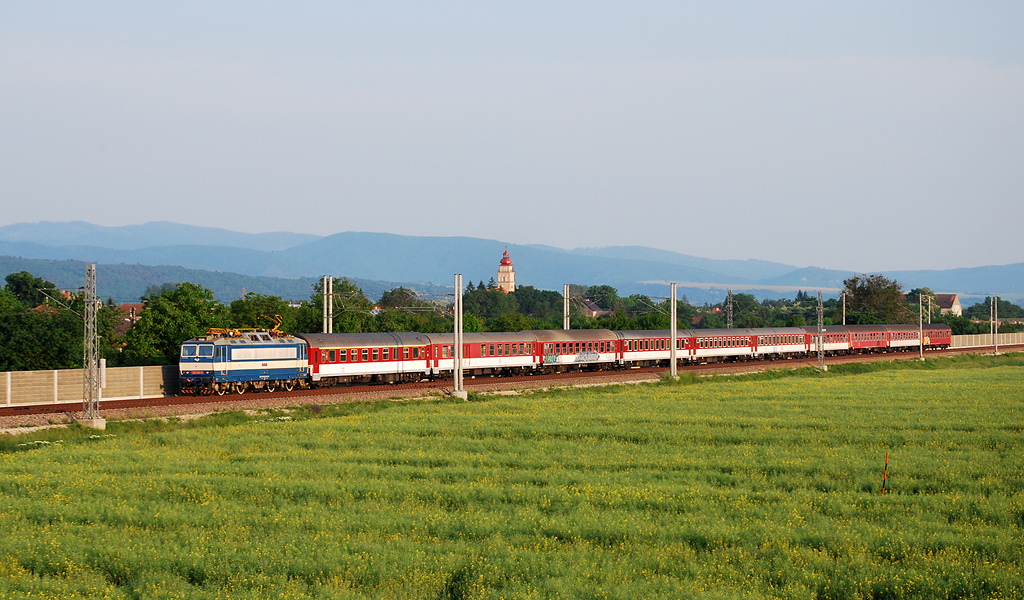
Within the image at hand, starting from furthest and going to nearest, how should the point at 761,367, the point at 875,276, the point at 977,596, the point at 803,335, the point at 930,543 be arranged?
the point at 875,276 → the point at 803,335 → the point at 761,367 → the point at 930,543 → the point at 977,596

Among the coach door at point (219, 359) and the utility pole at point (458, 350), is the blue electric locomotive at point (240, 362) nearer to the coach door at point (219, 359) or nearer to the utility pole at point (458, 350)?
the coach door at point (219, 359)

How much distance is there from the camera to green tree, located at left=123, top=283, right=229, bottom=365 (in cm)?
5134

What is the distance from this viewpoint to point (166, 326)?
52.1m

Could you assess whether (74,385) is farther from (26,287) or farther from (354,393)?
(26,287)

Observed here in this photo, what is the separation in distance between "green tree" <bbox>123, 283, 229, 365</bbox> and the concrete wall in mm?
6083

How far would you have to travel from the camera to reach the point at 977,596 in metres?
14.0

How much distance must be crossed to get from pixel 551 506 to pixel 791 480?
23.0 ft

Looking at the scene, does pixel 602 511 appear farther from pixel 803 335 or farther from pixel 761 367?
pixel 803 335

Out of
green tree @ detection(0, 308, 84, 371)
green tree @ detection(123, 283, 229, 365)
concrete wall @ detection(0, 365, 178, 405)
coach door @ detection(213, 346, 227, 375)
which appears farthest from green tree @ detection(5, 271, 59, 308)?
coach door @ detection(213, 346, 227, 375)

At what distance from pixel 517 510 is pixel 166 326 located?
38971 millimetres

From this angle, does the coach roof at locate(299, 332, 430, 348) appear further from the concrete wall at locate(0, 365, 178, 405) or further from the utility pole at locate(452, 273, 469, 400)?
the concrete wall at locate(0, 365, 178, 405)

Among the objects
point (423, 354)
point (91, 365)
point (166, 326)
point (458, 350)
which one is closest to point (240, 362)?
point (458, 350)

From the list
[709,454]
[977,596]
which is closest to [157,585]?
[977,596]

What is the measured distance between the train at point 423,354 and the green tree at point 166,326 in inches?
314
